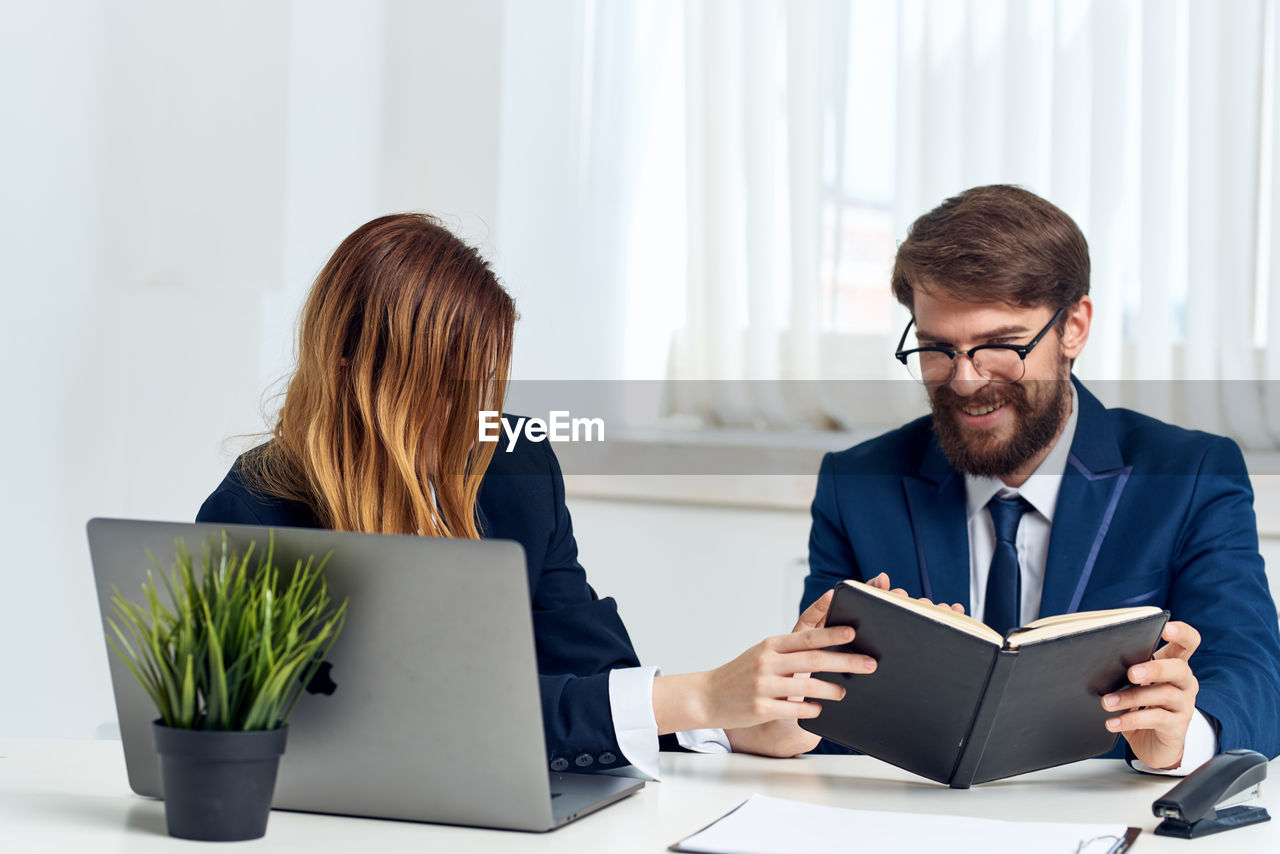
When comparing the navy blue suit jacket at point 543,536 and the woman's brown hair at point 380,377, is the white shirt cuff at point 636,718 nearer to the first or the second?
the navy blue suit jacket at point 543,536

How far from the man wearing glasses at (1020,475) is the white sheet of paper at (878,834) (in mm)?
725

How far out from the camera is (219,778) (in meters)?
1.00

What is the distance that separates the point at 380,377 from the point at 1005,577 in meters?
0.98

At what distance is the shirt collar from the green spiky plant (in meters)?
1.21

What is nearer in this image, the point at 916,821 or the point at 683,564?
the point at 916,821

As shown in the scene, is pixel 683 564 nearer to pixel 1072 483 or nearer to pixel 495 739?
pixel 1072 483

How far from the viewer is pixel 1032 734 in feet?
4.11

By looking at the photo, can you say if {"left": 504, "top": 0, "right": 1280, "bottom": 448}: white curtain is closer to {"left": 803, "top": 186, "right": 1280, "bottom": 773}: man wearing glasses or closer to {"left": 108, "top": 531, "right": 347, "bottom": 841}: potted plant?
{"left": 803, "top": 186, "right": 1280, "bottom": 773}: man wearing glasses

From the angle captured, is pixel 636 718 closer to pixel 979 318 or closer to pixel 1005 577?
pixel 1005 577

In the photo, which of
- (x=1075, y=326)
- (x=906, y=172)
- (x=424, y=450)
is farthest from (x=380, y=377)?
(x=906, y=172)

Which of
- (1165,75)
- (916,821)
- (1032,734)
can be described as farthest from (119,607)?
(1165,75)

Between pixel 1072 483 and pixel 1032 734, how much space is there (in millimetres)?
719

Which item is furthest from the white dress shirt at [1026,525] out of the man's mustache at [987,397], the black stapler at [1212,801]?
the black stapler at [1212,801]

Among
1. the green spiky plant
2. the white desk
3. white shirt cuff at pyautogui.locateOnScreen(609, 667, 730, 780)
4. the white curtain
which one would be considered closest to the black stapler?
the white desk
